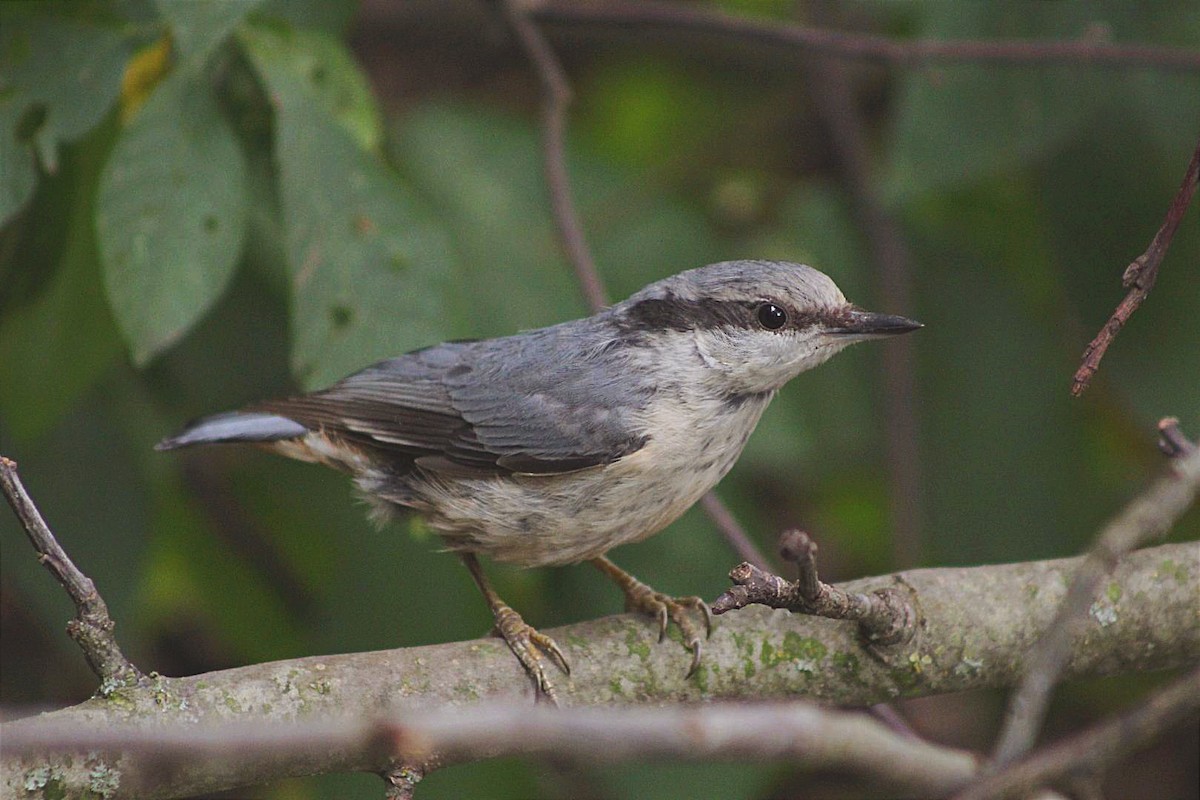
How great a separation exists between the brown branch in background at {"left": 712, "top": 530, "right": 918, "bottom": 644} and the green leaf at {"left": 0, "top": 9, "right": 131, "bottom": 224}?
1917mm

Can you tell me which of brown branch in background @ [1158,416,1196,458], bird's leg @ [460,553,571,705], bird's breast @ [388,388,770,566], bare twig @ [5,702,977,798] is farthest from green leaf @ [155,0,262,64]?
brown branch in background @ [1158,416,1196,458]

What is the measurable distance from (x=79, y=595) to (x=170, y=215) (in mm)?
1109

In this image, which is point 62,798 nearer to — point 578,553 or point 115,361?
point 578,553

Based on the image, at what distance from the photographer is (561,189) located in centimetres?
374

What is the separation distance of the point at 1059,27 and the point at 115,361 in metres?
3.07

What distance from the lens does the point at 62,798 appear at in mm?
2080

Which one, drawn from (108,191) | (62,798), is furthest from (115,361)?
(62,798)

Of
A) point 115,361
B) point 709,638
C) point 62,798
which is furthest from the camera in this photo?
point 115,361

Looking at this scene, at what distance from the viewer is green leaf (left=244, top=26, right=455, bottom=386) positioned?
9.73ft

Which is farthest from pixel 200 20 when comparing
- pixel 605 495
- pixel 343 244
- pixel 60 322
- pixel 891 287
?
pixel 891 287

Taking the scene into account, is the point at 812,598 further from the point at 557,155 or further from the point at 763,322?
the point at 557,155

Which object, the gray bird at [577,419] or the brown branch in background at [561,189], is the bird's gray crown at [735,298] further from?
the brown branch in background at [561,189]

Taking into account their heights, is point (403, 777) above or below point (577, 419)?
below

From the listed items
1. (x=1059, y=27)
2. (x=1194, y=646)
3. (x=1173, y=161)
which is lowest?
(x=1194, y=646)
